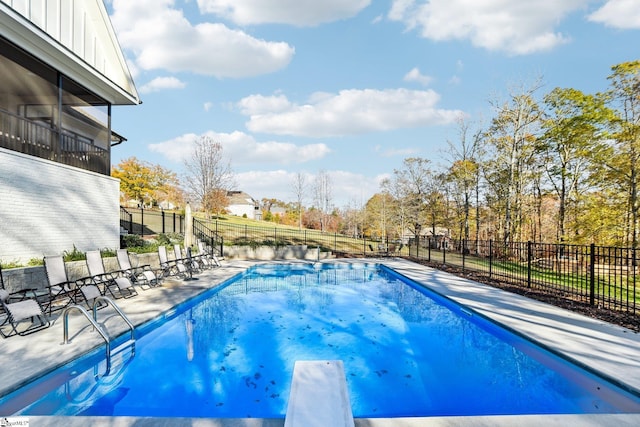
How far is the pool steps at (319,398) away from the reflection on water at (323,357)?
2.38ft

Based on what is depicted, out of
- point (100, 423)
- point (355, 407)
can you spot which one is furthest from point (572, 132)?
point (100, 423)

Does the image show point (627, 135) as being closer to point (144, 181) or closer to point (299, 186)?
point (299, 186)

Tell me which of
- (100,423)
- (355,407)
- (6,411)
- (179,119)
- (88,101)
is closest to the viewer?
(100,423)

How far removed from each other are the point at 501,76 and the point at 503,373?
2052cm

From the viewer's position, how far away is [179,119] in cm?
2762

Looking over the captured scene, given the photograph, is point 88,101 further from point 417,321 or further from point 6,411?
point 417,321

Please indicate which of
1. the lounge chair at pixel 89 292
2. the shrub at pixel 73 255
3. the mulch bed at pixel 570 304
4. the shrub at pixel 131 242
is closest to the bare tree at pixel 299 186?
the shrub at pixel 131 242

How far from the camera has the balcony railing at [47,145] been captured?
8086mm

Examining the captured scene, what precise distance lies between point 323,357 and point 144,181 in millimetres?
31411

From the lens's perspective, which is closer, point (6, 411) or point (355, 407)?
point (6, 411)

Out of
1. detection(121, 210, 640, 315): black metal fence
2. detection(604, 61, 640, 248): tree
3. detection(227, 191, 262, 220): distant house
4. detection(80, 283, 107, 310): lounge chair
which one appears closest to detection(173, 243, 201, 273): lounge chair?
detection(121, 210, 640, 315): black metal fence

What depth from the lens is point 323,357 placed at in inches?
209

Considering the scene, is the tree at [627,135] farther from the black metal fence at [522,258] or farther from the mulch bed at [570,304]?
the mulch bed at [570,304]

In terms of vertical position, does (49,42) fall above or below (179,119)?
below
